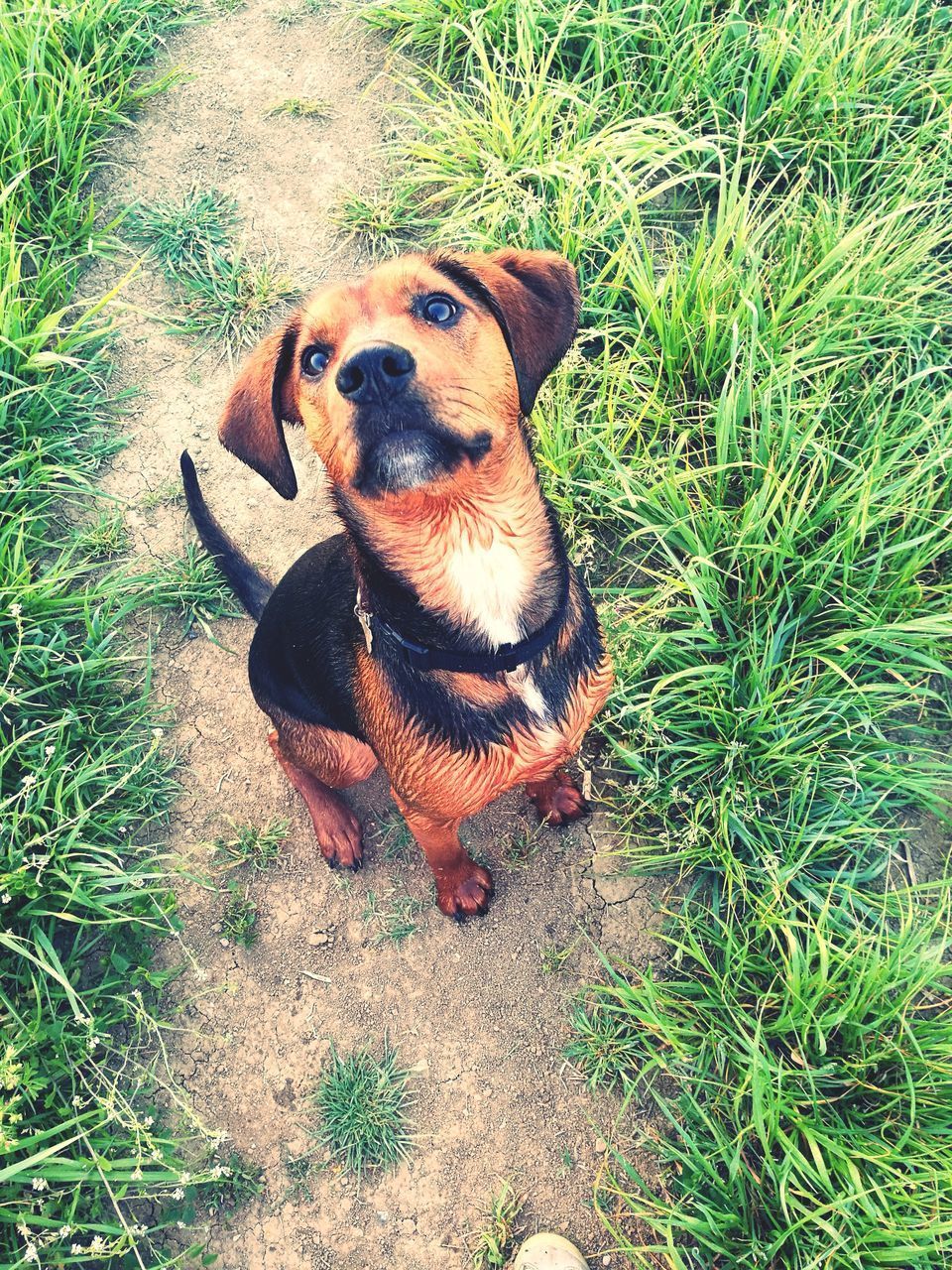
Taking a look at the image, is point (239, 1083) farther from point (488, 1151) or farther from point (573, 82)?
point (573, 82)

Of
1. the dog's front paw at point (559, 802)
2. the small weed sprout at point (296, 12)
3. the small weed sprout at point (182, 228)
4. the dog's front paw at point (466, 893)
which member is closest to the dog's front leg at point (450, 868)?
the dog's front paw at point (466, 893)

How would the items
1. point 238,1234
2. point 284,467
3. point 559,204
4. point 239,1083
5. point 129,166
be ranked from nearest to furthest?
1. point 284,467
2. point 238,1234
3. point 239,1083
4. point 559,204
5. point 129,166

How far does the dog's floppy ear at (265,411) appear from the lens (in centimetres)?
251

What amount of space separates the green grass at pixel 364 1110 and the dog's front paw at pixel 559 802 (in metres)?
1.00

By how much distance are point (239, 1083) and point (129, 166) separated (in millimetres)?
4539

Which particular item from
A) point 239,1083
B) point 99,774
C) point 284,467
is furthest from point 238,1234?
point 284,467

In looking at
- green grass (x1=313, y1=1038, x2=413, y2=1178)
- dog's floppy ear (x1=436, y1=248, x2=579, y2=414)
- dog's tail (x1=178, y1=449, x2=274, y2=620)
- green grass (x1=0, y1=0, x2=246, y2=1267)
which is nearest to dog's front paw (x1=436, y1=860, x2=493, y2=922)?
green grass (x1=313, y1=1038, x2=413, y2=1178)

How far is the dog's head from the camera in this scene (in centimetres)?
208

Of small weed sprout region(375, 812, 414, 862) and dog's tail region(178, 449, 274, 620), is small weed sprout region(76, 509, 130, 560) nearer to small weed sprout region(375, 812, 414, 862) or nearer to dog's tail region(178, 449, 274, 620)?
dog's tail region(178, 449, 274, 620)

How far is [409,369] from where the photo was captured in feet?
6.77

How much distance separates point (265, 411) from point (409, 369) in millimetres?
624

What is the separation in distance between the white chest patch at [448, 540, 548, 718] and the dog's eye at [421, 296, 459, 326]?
590 millimetres

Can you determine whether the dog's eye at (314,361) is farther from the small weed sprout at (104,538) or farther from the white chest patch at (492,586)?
the small weed sprout at (104,538)

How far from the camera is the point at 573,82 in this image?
400 cm
